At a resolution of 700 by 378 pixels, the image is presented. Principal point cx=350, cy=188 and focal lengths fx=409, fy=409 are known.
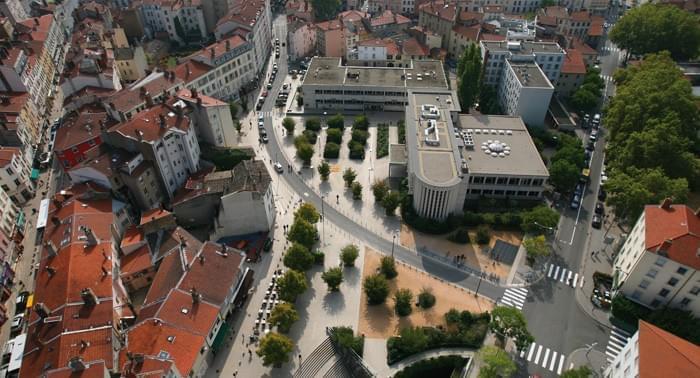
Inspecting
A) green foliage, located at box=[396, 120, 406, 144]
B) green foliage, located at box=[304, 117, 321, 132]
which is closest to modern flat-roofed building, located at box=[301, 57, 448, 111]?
green foliage, located at box=[396, 120, 406, 144]

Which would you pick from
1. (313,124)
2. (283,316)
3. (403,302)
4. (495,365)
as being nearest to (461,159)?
(403,302)

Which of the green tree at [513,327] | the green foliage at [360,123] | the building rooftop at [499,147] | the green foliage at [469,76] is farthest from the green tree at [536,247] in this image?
Result: the green foliage at [360,123]

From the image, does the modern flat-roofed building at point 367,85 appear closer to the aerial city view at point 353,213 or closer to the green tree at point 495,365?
the aerial city view at point 353,213

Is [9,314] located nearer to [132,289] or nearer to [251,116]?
[132,289]

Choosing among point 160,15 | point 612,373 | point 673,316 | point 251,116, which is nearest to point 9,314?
point 251,116

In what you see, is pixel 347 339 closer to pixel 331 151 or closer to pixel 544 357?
pixel 544 357

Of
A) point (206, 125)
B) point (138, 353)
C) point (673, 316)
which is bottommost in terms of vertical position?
point (673, 316)
